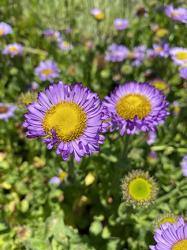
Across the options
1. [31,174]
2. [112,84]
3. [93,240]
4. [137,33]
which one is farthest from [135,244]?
[137,33]

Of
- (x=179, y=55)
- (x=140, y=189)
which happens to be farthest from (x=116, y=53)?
(x=140, y=189)

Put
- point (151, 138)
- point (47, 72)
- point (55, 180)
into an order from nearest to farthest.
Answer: point (55, 180) < point (151, 138) < point (47, 72)

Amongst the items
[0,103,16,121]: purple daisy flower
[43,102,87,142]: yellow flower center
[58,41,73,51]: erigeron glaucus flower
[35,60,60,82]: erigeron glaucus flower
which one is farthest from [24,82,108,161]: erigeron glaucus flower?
[58,41,73,51]: erigeron glaucus flower

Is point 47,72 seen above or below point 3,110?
above

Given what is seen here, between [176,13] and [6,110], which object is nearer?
[6,110]

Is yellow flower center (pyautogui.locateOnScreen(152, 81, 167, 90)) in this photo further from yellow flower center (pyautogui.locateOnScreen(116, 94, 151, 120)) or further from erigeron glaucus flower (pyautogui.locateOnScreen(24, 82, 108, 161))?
erigeron glaucus flower (pyautogui.locateOnScreen(24, 82, 108, 161))

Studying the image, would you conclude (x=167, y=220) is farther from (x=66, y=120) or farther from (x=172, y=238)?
(x=66, y=120)

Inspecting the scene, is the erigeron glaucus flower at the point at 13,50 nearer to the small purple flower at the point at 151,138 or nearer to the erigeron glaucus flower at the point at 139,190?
the small purple flower at the point at 151,138
